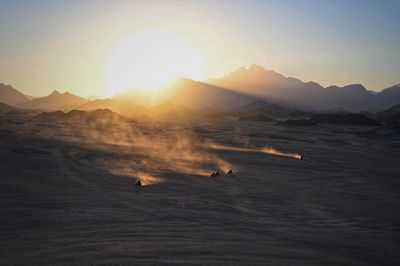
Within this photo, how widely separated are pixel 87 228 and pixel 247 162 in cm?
1540

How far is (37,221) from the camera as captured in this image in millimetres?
11273

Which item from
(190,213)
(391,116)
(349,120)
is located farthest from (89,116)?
(190,213)

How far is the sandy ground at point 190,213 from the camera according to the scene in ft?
29.8

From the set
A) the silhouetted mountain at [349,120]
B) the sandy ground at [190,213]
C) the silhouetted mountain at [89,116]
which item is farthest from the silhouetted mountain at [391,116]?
the sandy ground at [190,213]

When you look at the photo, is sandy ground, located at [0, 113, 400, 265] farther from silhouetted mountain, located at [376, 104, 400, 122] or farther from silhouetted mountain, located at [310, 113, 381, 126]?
silhouetted mountain, located at [376, 104, 400, 122]

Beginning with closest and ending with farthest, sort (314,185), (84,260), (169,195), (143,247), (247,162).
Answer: (84,260) < (143,247) < (169,195) < (314,185) < (247,162)

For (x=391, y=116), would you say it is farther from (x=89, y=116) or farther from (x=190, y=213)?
(x=190, y=213)

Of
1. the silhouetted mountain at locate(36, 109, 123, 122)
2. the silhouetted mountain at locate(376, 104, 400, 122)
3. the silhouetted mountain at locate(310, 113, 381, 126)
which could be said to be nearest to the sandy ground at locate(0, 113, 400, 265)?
the silhouetted mountain at locate(36, 109, 123, 122)

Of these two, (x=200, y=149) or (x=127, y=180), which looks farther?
(x=200, y=149)

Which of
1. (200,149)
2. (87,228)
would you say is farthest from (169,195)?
(200,149)

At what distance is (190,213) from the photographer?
496 inches

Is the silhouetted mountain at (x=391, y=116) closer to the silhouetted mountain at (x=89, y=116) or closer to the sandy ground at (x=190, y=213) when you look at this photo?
the silhouetted mountain at (x=89, y=116)

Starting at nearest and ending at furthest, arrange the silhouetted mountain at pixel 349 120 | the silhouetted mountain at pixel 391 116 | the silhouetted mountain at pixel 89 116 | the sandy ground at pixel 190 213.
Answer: the sandy ground at pixel 190 213
the silhouetted mountain at pixel 89 116
the silhouetted mountain at pixel 349 120
the silhouetted mountain at pixel 391 116

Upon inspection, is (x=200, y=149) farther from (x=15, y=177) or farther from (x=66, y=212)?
(x=66, y=212)
